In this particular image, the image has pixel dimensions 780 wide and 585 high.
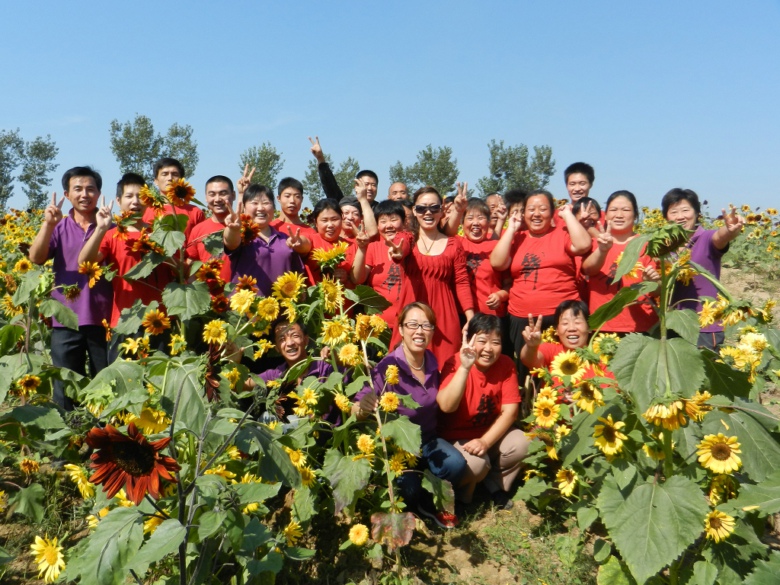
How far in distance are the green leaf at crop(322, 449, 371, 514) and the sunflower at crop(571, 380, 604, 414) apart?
36.0 inches

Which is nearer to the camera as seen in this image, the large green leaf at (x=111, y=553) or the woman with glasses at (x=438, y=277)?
the large green leaf at (x=111, y=553)

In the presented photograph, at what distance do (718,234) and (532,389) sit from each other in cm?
144

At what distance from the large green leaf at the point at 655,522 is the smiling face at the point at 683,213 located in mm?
2600

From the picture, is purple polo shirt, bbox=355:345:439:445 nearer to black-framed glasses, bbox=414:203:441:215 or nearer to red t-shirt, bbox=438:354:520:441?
red t-shirt, bbox=438:354:520:441

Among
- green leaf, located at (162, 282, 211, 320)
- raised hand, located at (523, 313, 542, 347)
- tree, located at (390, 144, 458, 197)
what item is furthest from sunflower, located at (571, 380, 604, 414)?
tree, located at (390, 144, 458, 197)

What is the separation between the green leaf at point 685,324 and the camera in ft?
6.42

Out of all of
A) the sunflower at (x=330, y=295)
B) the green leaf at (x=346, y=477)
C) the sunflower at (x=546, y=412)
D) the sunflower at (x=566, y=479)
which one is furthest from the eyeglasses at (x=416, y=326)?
the sunflower at (x=566, y=479)

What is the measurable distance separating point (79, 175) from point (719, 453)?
3.85 m

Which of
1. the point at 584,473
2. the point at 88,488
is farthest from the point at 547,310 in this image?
the point at 88,488

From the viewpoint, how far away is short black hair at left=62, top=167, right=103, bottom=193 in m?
4.23

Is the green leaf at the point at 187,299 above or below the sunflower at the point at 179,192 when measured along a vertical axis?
below

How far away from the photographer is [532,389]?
4.04 meters

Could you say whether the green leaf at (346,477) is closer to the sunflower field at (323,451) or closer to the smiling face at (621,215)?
the sunflower field at (323,451)

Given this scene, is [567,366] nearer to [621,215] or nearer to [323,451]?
[323,451]
